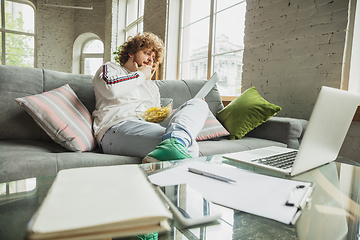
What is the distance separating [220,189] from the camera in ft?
1.64

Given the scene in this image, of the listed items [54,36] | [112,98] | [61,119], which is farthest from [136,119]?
[54,36]

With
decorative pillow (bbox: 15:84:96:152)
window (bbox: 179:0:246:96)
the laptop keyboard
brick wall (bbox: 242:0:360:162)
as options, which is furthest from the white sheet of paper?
window (bbox: 179:0:246:96)

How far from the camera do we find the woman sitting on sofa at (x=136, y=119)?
43.7 inches

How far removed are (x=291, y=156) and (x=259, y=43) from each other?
6.51ft

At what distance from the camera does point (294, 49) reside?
220 centimetres

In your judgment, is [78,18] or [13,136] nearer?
[13,136]

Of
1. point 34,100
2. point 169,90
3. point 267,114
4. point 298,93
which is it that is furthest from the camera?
point 298,93

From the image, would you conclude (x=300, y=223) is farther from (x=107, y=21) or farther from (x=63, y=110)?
(x=107, y=21)

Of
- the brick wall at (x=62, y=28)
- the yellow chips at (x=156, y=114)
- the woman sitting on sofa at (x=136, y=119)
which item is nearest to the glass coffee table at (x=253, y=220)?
the woman sitting on sofa at (x=136, y=119)

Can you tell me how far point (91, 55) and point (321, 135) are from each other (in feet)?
28.0

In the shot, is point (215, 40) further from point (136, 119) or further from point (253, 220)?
point (253, 220)

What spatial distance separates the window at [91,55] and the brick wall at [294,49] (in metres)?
6.59

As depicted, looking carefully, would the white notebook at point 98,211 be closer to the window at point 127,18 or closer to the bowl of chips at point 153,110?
the bowl of chips at point 153,110

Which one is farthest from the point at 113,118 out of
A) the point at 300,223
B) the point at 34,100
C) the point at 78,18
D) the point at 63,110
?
→ the point at 78,18
